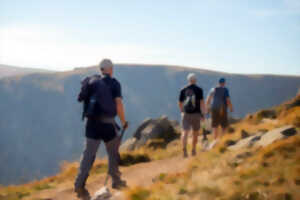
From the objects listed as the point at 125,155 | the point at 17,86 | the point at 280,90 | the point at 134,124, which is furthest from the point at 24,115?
the point at 125,155

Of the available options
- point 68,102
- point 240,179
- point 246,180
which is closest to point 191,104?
point 240,179

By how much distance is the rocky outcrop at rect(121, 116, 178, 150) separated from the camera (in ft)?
57.5

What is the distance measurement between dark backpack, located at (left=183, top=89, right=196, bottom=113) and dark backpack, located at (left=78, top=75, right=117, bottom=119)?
3.47 metres

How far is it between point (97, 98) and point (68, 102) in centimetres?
15093

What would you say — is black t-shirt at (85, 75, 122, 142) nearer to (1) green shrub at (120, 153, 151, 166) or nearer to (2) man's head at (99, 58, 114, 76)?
(2) man's head at (99, 58, 114, 76)

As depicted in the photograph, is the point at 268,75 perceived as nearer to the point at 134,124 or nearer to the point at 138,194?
the point at 134,124

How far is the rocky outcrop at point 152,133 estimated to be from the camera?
1751 cm

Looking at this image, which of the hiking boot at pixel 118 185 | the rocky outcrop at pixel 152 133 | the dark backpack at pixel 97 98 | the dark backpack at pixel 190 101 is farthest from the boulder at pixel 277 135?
the rocky outcrop at pixel 152 133

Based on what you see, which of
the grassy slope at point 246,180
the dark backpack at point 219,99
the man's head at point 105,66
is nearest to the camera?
the grassy slope at point 246,180

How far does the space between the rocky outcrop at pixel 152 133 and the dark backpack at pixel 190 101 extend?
8432mm

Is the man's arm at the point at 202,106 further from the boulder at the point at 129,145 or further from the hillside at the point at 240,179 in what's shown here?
the boulder at the point at 129,145

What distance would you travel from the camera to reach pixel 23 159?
11656cm

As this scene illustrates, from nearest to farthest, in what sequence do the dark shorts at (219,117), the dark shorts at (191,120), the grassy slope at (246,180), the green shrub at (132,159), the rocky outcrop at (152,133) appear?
the grassy slope at (246,180), the dark shorts at (191,120), the dark shorts at (219,117), the green shrub at (132,159), the rocky outcrop at (152,133)

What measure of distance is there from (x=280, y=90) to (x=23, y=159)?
11768 centimetres
